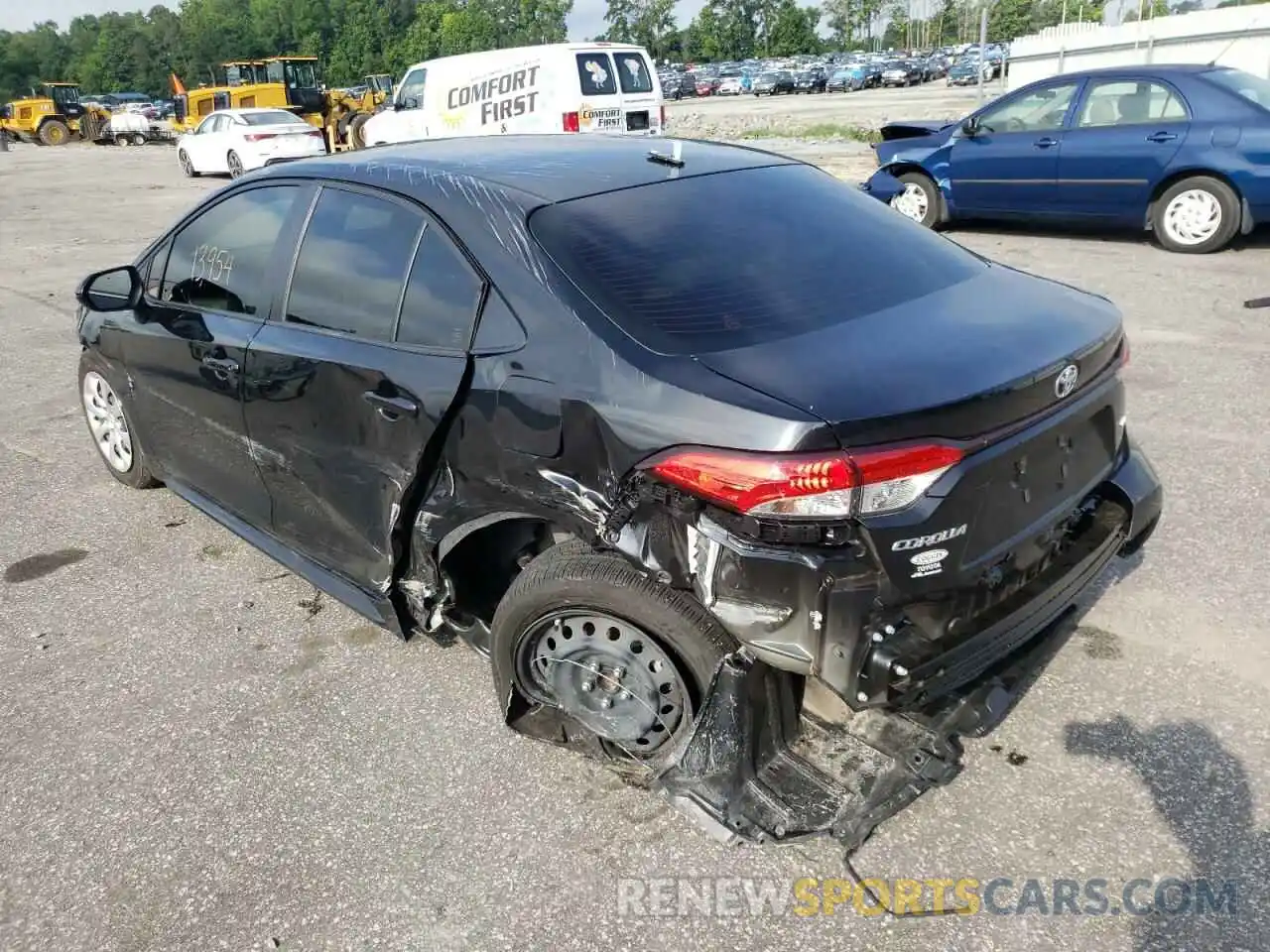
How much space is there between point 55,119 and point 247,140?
26.0 m

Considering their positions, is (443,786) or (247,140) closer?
(443,786)

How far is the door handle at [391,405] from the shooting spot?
9.21ft

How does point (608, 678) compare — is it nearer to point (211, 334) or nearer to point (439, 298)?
point (439, 298)

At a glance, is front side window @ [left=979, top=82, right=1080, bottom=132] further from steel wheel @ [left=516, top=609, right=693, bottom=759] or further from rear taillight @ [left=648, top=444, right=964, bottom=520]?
steel wheel @ [left=516, top=609, right=693, bottom=759]

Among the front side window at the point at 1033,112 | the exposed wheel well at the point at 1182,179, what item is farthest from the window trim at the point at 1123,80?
the exposed wheel well at the point at 1182,179

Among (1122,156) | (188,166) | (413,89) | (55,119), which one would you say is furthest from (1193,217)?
(55,119)

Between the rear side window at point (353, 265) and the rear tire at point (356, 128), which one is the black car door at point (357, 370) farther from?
the rear tire at point (356, 128)

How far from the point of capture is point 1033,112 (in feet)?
31.6

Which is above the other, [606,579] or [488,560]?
[606,579]

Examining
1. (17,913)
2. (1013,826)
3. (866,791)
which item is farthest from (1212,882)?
(17,913)

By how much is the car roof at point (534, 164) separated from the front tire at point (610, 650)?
1.12 m

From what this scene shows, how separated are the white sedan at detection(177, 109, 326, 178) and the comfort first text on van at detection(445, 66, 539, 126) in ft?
12.0

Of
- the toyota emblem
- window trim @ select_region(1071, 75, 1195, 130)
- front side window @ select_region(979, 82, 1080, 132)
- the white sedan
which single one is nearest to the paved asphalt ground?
the toyota emblem

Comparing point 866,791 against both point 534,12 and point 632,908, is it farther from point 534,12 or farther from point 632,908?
point 534,12
